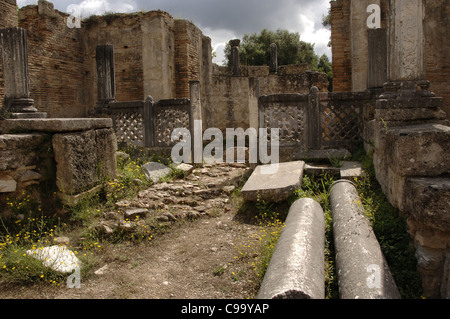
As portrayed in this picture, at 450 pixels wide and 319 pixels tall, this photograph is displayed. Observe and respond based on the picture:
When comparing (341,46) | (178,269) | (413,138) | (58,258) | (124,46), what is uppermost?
(124,46)

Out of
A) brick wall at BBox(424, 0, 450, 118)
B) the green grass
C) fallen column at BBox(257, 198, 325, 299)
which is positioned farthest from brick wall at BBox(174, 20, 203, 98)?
fallen column at BBox(257, 198, 325, 299)

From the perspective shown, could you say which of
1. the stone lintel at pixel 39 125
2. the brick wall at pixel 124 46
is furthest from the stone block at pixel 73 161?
the brick wall at pixel 124 46

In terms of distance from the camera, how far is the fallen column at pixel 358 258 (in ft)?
8.29

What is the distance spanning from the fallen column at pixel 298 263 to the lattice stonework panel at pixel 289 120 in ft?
11.7

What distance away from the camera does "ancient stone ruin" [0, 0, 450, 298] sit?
3146 mm

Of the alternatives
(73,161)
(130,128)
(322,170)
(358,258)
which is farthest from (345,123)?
(73,161)

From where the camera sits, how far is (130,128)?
8930mm

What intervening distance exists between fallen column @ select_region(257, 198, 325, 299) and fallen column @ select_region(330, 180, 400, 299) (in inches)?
6.8

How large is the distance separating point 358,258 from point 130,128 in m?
7.11

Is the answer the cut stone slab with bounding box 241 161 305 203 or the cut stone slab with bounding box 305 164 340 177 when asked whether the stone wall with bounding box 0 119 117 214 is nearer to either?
the cut stone slab with bounding box 241 161 305 203

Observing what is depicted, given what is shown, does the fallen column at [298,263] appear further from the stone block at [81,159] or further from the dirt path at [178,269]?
the stone block at [81,159]

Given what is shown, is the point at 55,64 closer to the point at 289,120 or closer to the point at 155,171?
the point at 155,171
